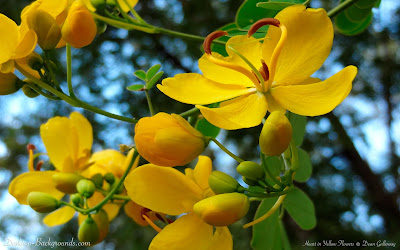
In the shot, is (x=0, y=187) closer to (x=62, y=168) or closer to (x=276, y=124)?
(x=62, y=168)

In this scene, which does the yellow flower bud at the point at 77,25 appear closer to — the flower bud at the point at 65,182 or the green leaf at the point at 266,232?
the flower bud at the point at 65,182

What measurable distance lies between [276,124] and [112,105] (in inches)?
98.2

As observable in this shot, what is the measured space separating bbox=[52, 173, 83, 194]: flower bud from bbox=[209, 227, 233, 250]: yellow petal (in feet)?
1.35

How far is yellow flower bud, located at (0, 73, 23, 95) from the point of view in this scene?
871 mm

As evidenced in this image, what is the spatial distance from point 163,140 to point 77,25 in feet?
0.98

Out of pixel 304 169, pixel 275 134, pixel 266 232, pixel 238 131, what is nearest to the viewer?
pixel 275 134

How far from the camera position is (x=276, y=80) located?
2.56 feet

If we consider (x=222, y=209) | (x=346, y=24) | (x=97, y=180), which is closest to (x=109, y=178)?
(x=97, y=180)

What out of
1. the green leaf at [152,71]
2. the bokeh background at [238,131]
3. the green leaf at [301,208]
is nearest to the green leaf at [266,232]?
the green leaf at [301,208]

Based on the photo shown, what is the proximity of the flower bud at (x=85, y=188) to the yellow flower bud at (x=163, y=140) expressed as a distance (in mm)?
339

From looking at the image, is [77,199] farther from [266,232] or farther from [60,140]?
[266,232]

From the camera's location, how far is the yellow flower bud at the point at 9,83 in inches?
34.3

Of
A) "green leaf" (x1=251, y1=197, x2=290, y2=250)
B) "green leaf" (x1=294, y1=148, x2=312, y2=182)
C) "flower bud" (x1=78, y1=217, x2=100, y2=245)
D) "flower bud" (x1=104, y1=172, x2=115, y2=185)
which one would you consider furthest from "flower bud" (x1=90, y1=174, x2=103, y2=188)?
"green leaf" (x1=294, y1=148, x2=312, y2=182)

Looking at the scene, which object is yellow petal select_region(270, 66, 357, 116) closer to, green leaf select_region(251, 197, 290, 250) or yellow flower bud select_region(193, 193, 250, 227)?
yellow flower bud select_region(193, 193, 250, 227)
